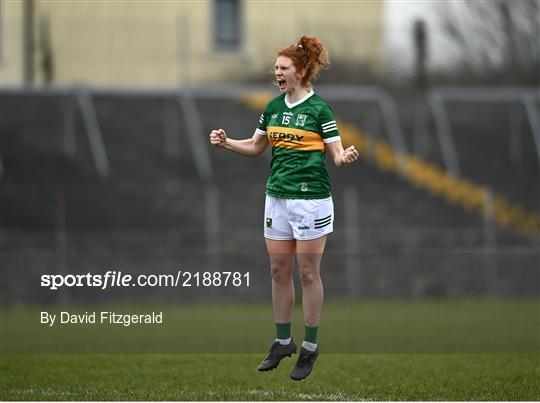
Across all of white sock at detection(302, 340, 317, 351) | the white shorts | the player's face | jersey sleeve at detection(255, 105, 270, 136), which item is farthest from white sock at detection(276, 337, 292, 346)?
the player's face

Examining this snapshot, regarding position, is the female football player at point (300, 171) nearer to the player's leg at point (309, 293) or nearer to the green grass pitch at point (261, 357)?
the player's leg at point (309, 293)

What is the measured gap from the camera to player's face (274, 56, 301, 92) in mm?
8094

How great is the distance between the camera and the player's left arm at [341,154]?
25.7 ft

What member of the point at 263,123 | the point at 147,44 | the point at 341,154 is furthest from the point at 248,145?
the point at 147,44

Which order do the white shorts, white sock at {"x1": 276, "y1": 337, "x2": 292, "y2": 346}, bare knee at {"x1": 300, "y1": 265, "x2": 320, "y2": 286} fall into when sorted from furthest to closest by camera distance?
1. white sock at {"x1": 276, "y1": 337, "x2": 292, "y2": 346}
2. bare knee at {"x1": 300, "y1": 265, "x2": 320, "y2": 286}
3. the white shorts

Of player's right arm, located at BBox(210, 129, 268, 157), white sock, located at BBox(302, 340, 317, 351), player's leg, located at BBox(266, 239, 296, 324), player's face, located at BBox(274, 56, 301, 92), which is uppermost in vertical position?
player's face, located at BBox(274, 56, 301, 92)

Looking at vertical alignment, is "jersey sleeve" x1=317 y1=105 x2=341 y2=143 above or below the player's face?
below

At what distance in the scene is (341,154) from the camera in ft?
25.9

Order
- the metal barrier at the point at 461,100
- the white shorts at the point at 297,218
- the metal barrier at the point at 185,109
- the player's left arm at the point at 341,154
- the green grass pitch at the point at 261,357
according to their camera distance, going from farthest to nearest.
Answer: the metal barrier at the point at 461,100 < the metal barrier at the point at 185,109 < the green grass pitch at the point at 261,357 < the white shorts at the point at 297,218 < the player's left arm at the point at 341,154

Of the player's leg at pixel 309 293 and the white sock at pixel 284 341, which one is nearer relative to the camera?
the player's leg at pixel 309 293

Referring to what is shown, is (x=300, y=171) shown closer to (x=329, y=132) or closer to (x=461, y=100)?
(x=329, y=132)

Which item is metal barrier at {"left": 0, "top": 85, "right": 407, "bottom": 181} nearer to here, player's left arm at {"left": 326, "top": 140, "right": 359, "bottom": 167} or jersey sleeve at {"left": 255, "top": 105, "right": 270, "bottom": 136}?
jersey sleeve at {"left": 255, "top": 105, "right": 270, "bottom": 136}

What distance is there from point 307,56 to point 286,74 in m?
0.18

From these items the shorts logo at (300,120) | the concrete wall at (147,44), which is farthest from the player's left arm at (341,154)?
the concrete wall at (147,44)
